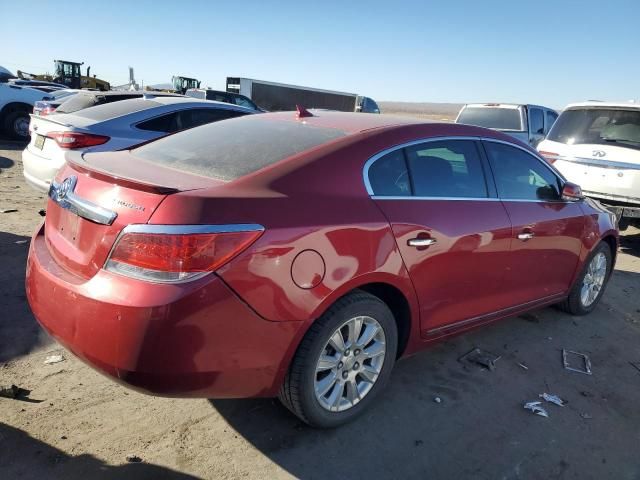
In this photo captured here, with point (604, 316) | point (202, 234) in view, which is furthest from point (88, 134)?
point (604, 316)

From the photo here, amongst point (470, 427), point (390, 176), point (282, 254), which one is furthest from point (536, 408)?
point (282, 254)

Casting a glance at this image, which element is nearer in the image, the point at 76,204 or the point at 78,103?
the point at 76,204

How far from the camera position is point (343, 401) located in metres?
2.85

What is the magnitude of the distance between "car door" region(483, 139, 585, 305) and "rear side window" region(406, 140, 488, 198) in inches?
8.4

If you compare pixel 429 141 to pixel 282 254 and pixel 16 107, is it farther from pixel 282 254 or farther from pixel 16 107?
pixel 16 107

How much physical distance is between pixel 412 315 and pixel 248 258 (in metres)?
1.22

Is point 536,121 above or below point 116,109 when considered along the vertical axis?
above

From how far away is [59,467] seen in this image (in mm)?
2393

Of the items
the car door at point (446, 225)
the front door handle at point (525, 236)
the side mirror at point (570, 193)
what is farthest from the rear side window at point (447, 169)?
the side mirror at point (570, 193)

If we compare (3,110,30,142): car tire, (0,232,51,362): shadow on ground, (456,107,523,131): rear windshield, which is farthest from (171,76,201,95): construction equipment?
(0,232,51,362): shadow on ground

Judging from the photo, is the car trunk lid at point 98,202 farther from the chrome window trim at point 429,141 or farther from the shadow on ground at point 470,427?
the shadow on ground at point 470,427

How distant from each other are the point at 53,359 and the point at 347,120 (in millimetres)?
2417

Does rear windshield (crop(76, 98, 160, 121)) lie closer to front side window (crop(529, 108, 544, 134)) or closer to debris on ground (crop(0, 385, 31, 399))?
debris on ground (crop(0, 385, 31, 399))

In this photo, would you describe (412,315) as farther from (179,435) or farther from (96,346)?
(96,346)
